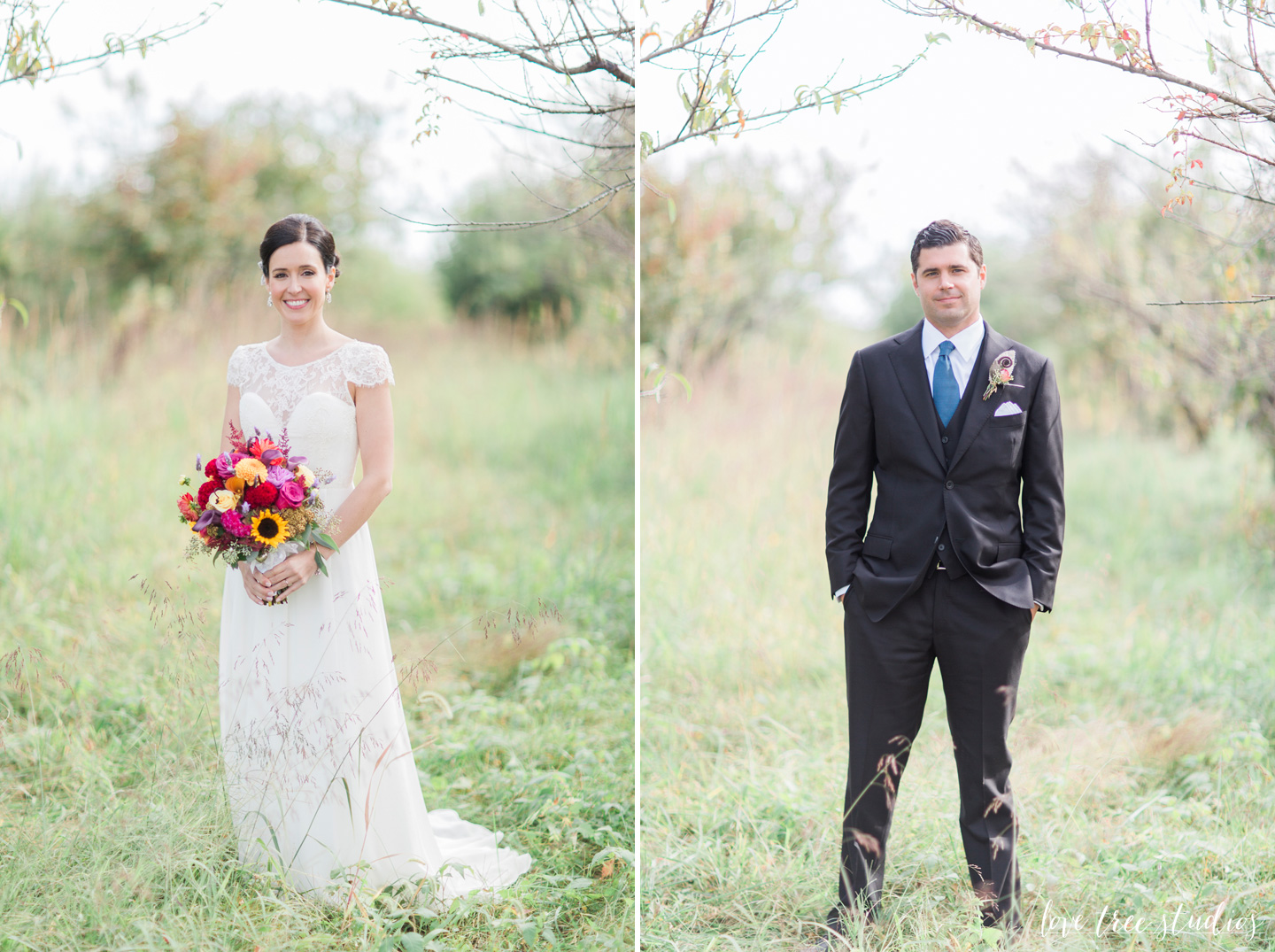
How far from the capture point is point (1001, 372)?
2553 millimetres

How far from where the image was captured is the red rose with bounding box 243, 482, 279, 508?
8.52ft

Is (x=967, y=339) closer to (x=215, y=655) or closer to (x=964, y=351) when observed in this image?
(x=964, y=351)

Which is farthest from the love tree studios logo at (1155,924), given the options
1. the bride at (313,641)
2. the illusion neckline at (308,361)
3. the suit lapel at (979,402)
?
the illusion neckline at (308,361)

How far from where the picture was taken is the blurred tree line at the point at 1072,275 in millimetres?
7586

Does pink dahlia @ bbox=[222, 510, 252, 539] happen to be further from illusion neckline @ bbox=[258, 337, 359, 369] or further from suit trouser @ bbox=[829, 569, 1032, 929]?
suit trouser @ bbox=[829, 569, 1032, 929]

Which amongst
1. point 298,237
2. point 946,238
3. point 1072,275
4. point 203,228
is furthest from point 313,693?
point 1072,275

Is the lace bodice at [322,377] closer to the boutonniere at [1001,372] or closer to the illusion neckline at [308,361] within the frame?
the illusion neckline at [308,361]

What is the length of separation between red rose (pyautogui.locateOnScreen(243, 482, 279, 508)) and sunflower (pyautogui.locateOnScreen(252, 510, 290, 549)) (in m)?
0.03

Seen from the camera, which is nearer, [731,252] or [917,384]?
[917,384]

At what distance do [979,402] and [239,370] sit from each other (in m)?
2.18

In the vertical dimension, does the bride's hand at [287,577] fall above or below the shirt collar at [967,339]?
below

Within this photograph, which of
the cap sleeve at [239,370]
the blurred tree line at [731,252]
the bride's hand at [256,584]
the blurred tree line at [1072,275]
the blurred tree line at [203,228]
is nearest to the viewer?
the bride's hand at [256,584]

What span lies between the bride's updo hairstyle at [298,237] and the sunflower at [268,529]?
0.74 meters

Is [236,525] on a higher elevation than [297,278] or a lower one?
lower
